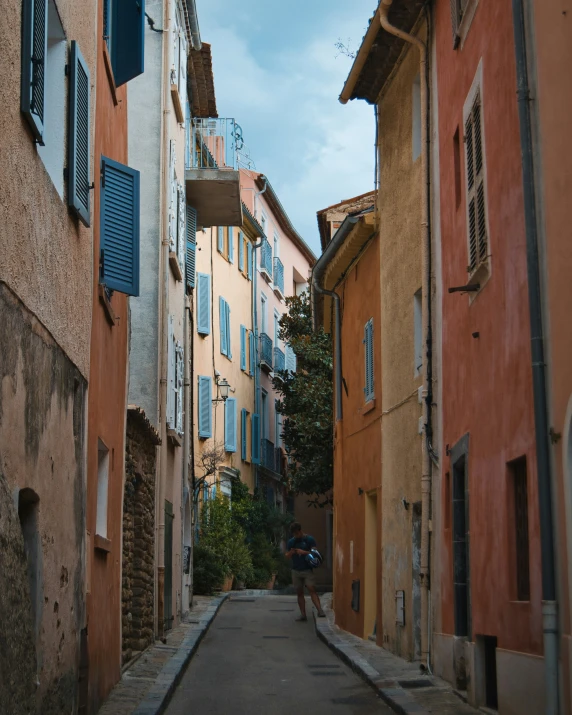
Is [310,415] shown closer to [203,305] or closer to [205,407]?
[205,407]

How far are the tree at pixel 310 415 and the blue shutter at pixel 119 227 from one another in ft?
69.0

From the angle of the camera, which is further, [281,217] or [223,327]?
[281,217]

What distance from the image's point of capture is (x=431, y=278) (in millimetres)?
13141

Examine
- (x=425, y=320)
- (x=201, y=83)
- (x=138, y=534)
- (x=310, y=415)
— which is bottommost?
(x=138, y=534)

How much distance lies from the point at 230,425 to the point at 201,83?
1256cm

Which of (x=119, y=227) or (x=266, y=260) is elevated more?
(x=266, y=260)

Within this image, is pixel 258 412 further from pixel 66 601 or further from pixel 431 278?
pixel 66 601

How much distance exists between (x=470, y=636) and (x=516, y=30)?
220 inches

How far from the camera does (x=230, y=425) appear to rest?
33.7 meters

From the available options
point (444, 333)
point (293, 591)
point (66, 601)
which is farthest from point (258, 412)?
point (66, 601)

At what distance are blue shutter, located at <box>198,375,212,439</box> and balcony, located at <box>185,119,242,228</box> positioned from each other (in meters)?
7.52

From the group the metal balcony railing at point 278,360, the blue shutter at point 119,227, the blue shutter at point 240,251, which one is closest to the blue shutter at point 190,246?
the blue shutter at point 119,227

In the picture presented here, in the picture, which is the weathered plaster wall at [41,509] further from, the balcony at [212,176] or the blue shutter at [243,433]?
the blue shutter at [243,433]

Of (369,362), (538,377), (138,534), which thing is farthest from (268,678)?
(369,362)
